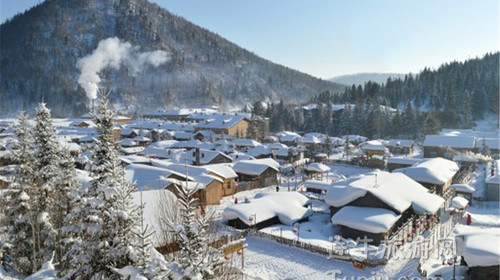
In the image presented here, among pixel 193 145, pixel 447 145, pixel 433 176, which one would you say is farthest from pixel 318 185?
pixel 193 145

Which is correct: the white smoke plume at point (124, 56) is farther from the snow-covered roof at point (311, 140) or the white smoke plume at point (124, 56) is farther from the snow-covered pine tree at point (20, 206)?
the snow-covered pine tree at point (20, 206)

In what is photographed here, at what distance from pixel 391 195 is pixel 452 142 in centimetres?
3658

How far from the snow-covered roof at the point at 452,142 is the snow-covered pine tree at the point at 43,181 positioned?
53260 mm

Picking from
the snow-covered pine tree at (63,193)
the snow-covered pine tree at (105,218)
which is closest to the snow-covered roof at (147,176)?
the snow-covered pine tree at (63,193)

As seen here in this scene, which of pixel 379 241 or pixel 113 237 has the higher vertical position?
pixel 113 237

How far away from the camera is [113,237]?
914 centimetres

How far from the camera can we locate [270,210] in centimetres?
2541

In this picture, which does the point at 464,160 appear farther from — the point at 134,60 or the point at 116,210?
the point at 134,60

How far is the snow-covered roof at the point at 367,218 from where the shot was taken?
865 inches

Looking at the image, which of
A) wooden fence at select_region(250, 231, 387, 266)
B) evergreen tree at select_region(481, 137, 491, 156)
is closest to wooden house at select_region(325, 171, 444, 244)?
wooden fence at select_region(250, 231, 387, 266)

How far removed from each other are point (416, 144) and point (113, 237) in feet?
237

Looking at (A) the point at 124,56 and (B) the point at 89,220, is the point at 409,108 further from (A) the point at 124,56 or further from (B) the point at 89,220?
(A) the point at 124,56

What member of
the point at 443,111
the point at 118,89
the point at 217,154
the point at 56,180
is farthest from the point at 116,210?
the point at 118,89

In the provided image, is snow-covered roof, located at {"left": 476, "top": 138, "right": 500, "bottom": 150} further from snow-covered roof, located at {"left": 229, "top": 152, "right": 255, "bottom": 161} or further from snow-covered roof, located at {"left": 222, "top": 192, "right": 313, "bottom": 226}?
snow-covered roof, located at {"left": 222, "top": 192, "right": 313, "bottom": 226}
